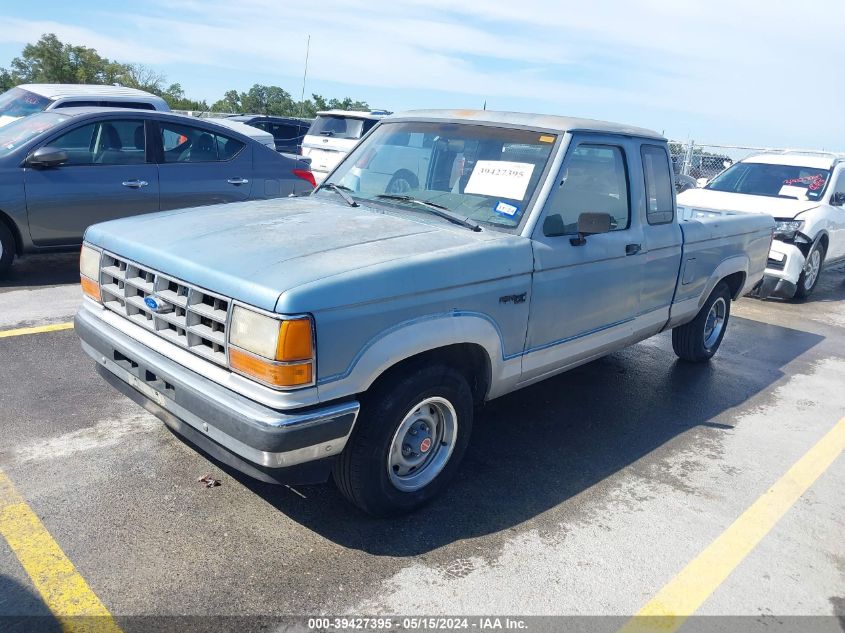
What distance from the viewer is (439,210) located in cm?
396

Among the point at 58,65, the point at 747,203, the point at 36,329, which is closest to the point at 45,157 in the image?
the point at 36,329

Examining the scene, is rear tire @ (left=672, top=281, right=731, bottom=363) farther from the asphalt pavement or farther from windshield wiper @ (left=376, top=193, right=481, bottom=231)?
windshield wiper @ (left=376, top=193, right=481, bottom=231)

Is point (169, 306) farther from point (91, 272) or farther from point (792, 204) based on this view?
point (792, 204)

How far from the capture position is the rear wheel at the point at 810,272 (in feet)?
31.0

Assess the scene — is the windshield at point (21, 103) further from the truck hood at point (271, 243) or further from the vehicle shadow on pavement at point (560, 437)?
the vehicle shadow on pavement at point (560, 437)

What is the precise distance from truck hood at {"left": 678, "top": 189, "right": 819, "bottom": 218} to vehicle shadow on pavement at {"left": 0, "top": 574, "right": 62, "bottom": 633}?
8746mm

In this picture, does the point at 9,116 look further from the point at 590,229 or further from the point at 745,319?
the point at 745,319

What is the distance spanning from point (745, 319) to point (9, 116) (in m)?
10.2

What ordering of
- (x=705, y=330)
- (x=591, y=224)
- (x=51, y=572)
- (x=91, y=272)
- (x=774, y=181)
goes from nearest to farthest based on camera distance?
1. (x=51, y=572)
2. (x=91, y=272)
3. (x=591, y=224)
4. (x=705, y=330)
5. (x=774, y=181)

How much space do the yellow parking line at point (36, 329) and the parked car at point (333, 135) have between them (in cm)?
853

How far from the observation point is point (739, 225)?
19.6 feet

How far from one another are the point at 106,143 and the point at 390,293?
17.6 ft

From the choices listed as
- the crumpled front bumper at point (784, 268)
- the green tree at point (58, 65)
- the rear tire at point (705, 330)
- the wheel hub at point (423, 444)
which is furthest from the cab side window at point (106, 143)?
the green tree at point (58, 65)

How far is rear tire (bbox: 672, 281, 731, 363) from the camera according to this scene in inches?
241
